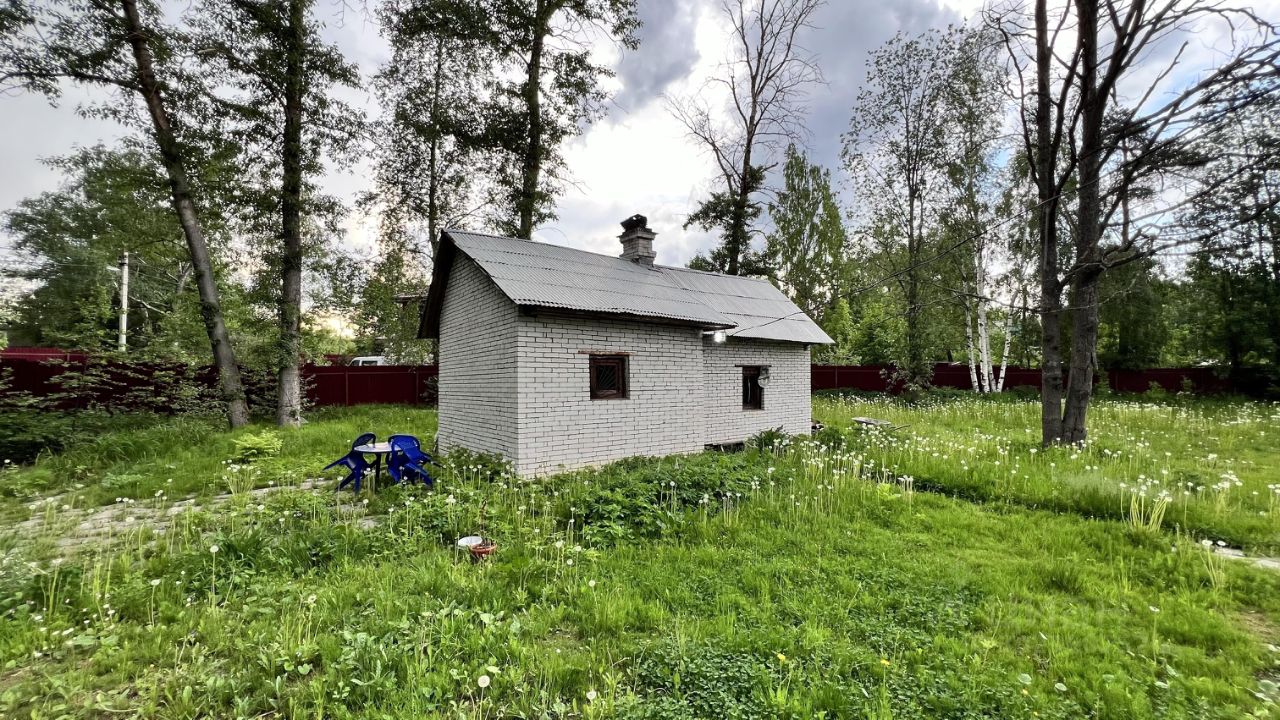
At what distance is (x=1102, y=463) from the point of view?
6.88m

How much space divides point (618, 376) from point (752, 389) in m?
3.91

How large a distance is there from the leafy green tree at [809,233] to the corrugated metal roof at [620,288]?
1344 centimetres

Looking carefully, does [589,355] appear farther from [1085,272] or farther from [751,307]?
[1085,272]

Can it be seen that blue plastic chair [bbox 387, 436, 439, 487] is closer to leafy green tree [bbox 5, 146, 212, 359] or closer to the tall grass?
the tall grass

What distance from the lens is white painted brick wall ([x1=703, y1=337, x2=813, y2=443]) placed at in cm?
947

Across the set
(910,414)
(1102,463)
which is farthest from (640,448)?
(910,414)

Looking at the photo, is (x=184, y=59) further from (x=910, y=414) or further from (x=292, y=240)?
(x=910, y=414)

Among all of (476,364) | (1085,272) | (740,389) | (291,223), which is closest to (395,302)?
(291,223)

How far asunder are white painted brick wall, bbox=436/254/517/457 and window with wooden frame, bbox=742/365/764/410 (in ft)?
17.6

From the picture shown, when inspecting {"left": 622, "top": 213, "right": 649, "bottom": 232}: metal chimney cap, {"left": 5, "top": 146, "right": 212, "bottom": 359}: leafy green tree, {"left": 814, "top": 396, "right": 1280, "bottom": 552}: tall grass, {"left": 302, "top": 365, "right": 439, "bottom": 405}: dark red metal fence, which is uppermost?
{"left": 5, "top": 146, "right": 212, "bottom": 359}: leafy green tree

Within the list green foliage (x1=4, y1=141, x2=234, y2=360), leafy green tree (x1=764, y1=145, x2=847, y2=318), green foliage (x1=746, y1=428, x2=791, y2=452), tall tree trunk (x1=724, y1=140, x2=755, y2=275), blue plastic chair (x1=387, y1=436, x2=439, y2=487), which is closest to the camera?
blue plastic chair (x1=387, y1=436, x2=439, y2=487)

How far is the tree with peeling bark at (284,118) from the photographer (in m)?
9.93

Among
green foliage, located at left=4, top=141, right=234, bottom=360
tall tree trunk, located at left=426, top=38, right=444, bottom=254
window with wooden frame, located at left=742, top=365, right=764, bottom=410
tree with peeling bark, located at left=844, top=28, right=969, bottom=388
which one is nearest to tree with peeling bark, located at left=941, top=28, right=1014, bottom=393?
tree with peeling bark, located at left=844, top=28, right=969, bottom=388

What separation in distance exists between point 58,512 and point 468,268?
5847 millimetres
